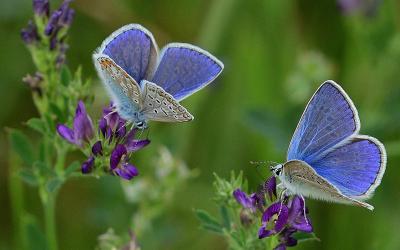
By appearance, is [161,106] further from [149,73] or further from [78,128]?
[78,128]

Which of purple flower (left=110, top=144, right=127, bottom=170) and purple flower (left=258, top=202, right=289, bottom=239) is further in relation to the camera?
purple flower (left=110, top=144, right=127, bottom=170)

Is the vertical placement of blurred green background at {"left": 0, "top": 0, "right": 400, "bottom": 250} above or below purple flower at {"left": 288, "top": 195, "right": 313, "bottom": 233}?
above

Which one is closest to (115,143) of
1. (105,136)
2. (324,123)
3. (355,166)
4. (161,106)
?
(105,136)

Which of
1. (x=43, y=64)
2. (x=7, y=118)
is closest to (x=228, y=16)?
(x=7, y=118)

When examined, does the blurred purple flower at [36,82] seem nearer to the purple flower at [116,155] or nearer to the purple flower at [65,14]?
the purple flower at [65,14]

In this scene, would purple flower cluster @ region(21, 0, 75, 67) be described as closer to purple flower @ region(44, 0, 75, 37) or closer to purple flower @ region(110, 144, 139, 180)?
purple flower @ region(44, 0, 75, 37)

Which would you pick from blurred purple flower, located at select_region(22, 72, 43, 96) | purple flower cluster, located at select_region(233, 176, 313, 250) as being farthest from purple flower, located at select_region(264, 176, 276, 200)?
blurred purple flower, located at select_region(22, 72, 43, 96)

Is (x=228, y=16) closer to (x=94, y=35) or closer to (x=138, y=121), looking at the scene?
(x=94, y=35)
